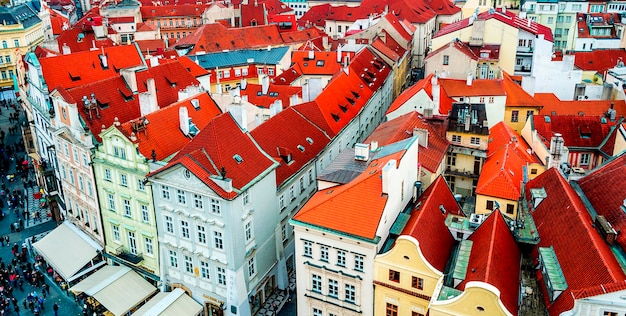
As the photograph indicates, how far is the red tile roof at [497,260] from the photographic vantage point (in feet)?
109

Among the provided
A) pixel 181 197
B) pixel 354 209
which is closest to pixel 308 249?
pixel 354 209

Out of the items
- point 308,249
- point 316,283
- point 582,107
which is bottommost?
point 316,283

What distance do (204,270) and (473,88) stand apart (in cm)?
4135

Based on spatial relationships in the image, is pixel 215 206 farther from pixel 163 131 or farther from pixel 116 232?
pixel 116 232

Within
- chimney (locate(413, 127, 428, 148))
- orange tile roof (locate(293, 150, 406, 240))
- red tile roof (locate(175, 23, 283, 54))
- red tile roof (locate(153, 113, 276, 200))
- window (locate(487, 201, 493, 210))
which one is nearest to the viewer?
orange tile roof (locate(293, 150, 406, 240))

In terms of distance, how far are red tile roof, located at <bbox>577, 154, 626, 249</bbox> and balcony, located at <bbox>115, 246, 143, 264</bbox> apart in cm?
4043

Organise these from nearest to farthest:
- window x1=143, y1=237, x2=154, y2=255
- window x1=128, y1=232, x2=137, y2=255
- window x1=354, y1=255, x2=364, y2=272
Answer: window x1=354, y1=255, x2=364, y2=272
window x1=143, y1=237, x2=154, y2=255
window x1=128, y1=232, x2=137, y2=255

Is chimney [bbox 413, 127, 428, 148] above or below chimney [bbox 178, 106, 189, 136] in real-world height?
below

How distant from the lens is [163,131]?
51625 mm

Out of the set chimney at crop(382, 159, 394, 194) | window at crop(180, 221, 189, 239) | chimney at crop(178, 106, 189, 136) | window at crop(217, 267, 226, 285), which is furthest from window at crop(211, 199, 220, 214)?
chimney at crop(382, 159, 394, 194)

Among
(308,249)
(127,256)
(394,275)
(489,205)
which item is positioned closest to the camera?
(394,275)

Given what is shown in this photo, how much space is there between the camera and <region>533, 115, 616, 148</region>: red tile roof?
63.0m

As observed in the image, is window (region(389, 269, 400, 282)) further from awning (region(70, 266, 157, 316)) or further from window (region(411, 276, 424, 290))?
awning (region(70, 266, 157, 316))

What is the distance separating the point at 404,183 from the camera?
Result: 43.1 m
